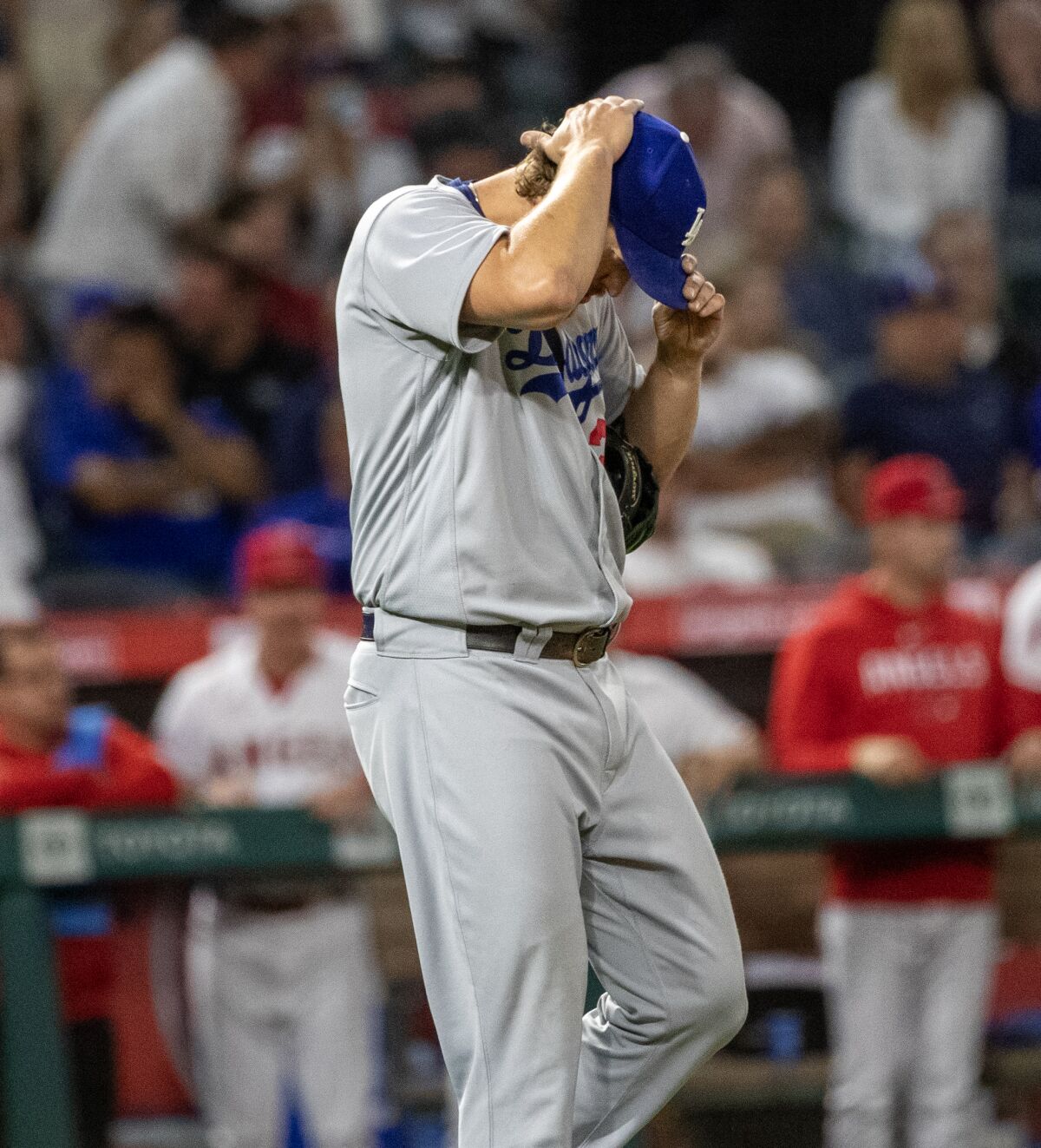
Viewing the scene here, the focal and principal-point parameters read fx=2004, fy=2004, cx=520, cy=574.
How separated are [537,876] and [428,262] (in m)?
0.83

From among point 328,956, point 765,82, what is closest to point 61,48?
point 765,82

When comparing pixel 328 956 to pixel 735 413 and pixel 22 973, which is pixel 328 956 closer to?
pixel 22 973

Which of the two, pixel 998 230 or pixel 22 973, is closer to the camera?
pixel 22 973

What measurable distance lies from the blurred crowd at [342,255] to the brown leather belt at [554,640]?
360cm

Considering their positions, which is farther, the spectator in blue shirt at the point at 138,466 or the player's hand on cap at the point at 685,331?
the spectator in blue shirt at the point at 138,466

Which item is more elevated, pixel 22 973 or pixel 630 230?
pixel 630 230

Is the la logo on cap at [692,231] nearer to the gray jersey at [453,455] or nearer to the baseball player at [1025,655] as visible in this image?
the gray jersey at [453,455]

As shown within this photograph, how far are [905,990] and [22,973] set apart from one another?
226 centimetres

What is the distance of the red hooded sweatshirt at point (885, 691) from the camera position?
209 inches

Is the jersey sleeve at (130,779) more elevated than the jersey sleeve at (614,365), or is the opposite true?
the jersey sleeve at (614,365)

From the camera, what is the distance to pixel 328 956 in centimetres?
555

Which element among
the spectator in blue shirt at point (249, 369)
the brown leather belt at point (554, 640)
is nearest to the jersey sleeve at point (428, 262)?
the brown leather belt at point (554, 640)

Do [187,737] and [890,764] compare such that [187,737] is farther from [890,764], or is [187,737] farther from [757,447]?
[757,447]

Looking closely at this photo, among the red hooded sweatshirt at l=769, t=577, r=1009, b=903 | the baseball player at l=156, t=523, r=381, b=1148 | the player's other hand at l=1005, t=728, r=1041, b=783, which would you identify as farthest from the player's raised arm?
the red hooded sweatshirt at l=769, t=577, r=1009, b=903
